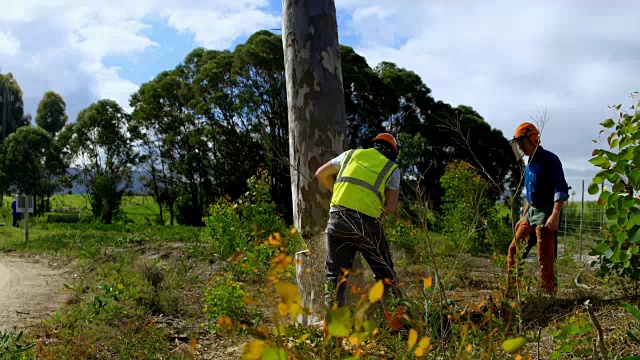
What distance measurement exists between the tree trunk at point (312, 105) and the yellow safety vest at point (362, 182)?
0.44 m

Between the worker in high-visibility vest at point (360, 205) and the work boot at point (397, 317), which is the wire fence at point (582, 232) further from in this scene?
the work boot at point (397, 317)

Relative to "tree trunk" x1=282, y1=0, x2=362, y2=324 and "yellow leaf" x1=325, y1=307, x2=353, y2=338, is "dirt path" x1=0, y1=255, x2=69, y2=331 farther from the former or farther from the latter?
"yellow leaf" x1=325, y1=307, x2=353, y2=338

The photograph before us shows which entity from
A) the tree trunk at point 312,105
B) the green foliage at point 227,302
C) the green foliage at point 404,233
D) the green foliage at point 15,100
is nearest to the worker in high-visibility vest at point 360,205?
the green foliage at point 404,233

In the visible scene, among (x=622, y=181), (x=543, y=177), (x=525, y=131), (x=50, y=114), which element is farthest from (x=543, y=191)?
(x=50, y=114)

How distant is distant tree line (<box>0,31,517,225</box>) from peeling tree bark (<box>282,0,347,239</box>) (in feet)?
43.7

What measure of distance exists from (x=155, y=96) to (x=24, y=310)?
905 inches

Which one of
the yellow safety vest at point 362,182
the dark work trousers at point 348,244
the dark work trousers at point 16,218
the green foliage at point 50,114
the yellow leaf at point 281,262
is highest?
the green foliage at point 50,114

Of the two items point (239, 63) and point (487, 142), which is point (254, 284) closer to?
point (239, 63)

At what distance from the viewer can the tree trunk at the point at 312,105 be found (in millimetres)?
4730

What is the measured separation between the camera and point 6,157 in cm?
3347

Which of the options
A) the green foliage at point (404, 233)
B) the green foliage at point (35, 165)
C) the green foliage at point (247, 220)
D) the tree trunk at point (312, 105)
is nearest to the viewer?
the green foliage at point (404, 233)

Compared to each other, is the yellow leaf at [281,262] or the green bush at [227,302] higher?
the yellow leaf at [281,262]

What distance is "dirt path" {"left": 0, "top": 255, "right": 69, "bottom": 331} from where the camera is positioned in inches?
218

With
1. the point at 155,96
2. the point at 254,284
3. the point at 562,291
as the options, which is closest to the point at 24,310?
the point at 254,284
